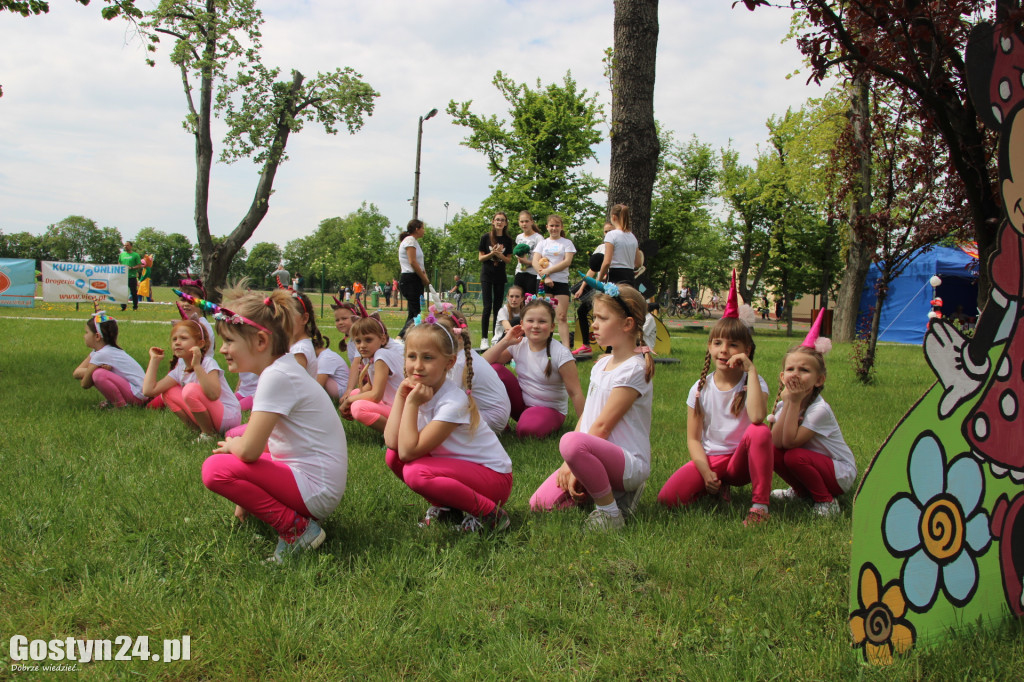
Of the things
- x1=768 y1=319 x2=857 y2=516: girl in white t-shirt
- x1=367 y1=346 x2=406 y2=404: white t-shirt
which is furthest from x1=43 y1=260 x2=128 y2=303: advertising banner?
x1=768 y1=319 x2=857 y2=516: girl in white t-shirt

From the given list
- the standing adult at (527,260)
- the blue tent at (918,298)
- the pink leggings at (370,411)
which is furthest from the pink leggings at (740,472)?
the blue tent at (918,298)

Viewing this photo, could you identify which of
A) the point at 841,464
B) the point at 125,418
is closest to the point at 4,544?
the point at 125,418

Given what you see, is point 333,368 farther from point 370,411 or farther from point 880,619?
point 880,619

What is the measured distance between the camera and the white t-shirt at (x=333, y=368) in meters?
6.76

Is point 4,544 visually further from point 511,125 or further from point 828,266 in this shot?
point 828,266

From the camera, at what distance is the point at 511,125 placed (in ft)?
109

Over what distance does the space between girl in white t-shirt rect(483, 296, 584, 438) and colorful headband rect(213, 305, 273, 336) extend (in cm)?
278

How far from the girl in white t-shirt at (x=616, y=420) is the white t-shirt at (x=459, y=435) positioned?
1.36 ft

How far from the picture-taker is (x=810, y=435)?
387cm

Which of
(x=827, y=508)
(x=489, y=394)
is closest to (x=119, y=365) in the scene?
(x=489, y=394)

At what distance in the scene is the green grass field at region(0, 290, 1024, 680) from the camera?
232 centimetres

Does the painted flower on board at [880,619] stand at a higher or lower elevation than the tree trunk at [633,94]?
lower

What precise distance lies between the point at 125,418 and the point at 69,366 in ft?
13.2

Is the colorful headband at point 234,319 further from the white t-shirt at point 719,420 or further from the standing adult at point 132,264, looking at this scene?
the standing adult at point 132,264
